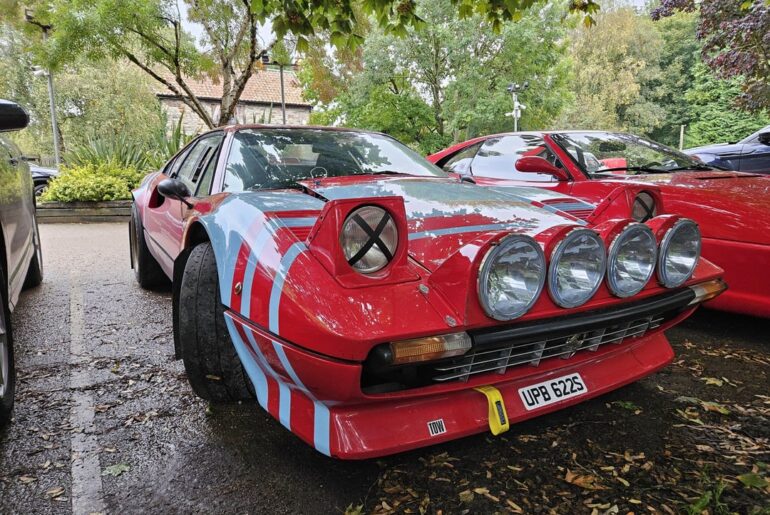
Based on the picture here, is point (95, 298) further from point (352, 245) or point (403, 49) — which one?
point (403, 49)

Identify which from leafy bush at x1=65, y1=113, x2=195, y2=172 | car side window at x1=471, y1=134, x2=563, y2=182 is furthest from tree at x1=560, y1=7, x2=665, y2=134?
car side window at x1=471, y1=134, x2=563, y2=182

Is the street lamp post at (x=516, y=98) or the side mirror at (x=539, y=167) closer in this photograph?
the side mirror at (x=539, y=167)

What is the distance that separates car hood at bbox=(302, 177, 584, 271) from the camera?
1.71m

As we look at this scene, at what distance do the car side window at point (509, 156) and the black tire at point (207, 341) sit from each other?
2508 mm

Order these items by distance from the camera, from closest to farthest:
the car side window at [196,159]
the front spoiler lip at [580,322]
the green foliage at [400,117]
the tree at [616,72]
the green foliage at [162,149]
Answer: the front spoiler lip at [580,322], the car side window at [196,159], the green foliage at [162,149], the green foliage at [400,117], the tree at [616,72]

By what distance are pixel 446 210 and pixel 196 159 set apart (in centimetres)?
192

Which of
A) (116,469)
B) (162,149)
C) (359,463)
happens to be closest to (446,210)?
(359,463)

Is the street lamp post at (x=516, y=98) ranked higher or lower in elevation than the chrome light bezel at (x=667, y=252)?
higher

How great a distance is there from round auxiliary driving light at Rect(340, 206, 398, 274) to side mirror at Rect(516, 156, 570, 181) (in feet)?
6.35

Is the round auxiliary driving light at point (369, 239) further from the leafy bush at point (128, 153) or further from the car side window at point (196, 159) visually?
the leafy bush at point (128, 153)

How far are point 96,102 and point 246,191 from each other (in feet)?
79.3

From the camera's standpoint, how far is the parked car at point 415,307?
54.1 inches

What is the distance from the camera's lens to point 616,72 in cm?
3225

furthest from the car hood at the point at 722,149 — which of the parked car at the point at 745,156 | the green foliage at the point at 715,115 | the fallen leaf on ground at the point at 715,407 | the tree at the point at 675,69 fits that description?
the tree at the point at 675,69
